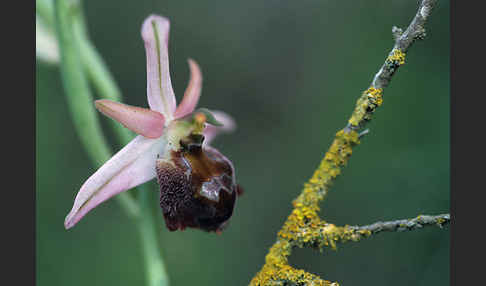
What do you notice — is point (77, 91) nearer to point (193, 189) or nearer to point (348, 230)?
point (193, 189)

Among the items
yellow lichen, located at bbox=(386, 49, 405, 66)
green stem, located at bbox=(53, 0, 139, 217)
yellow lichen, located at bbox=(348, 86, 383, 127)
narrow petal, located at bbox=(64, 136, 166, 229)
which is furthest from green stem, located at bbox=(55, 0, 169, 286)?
yellow lichen, located at bbox=(386, 49, 405, 66)

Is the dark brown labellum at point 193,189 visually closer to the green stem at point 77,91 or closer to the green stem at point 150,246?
the green stem at point 150,246

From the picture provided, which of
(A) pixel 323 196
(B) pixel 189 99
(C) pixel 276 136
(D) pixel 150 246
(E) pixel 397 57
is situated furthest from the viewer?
(C) pixel 276 136

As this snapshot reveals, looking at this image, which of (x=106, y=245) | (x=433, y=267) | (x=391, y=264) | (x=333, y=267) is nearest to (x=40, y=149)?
(x=106, y=245)

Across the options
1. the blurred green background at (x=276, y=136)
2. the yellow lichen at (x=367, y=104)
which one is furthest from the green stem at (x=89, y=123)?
the blurred green background at (x=276, y=136)

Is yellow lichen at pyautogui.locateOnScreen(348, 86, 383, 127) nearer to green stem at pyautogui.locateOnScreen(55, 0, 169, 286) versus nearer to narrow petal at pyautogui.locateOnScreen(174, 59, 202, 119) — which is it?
narrow petal at pyautogui.locateOnScreen(174, 59, 202, 119)

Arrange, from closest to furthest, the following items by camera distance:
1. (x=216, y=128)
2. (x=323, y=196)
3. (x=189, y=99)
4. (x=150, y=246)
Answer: (x=323, y=196), (x=189, y=99), (x=150, y=246), (x=216, y=128)

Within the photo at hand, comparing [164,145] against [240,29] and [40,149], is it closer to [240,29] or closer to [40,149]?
[40,149]

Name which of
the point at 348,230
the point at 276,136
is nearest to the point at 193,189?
the point at 348,230
